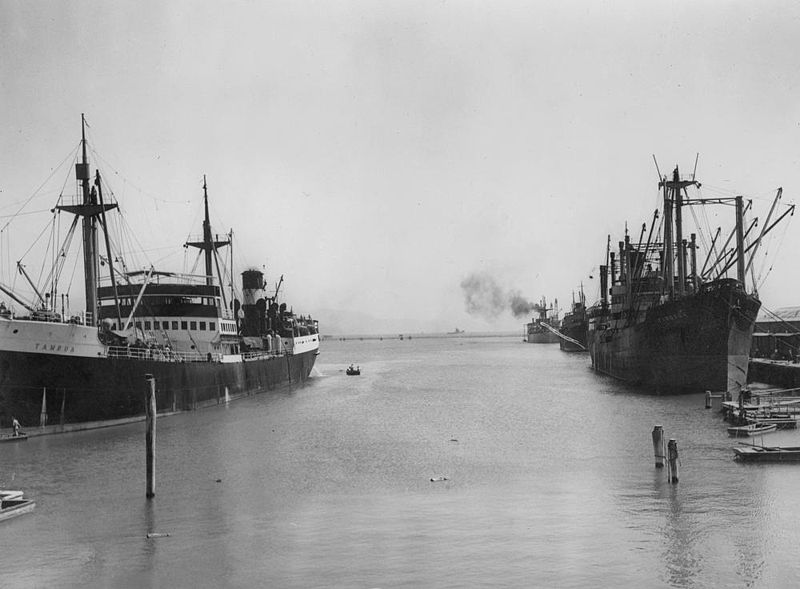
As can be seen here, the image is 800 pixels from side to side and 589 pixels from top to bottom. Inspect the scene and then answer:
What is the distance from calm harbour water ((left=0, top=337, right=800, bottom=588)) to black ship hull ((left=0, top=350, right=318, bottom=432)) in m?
1.57

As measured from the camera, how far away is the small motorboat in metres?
19.2

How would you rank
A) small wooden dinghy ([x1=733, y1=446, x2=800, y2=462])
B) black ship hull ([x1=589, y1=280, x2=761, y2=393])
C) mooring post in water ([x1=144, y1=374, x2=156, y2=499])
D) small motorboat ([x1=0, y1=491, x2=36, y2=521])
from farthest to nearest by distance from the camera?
black ship hull ([x1=589, y1=280, x2=761, y2=393]) < small wooden dinghy ([x1=733, y1=446, x2=800, y2=462]) < mooring post in water ([x1=144, y1=374, x2=156, y2=499]) < small motorboat ([x1=0, y1=491, x2=36, y2=521])

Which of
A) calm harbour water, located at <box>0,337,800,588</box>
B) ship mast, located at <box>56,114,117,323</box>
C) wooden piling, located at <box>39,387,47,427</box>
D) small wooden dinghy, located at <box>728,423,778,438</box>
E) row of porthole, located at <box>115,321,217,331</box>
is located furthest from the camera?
row of porthole, located at <box>115,321,217,331</box>

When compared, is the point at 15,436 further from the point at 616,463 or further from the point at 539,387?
the point at 539,387

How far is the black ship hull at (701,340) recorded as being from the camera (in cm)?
4703

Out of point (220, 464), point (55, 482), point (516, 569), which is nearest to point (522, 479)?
point (516, 569)

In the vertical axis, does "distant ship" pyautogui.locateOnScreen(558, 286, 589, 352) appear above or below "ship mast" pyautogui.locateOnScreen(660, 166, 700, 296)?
below

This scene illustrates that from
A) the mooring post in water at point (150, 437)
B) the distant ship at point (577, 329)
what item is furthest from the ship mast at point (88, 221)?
the distant ship at point (577, 329)

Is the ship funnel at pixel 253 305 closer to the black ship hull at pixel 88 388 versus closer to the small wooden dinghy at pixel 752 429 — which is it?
the black ship hull at pixel 88 388

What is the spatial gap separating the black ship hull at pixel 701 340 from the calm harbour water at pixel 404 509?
11.4 meters

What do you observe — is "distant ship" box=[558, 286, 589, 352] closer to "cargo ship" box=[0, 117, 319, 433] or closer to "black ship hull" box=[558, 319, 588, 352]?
"black ship hull" box=[558, 319, 588, 352]

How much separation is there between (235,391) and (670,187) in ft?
128

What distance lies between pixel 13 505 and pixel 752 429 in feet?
90.8

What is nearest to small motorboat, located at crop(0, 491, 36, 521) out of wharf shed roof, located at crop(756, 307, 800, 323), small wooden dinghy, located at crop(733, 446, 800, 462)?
small wooden dinghy, located at crop(733, 446, 800, 462)
